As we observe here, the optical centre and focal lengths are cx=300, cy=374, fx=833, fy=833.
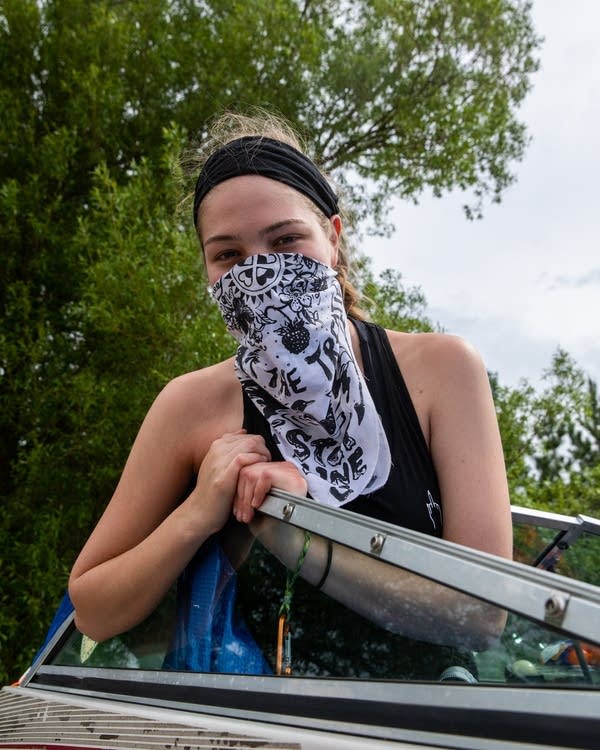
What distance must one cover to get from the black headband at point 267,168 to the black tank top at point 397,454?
427 mm

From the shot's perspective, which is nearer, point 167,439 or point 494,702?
point 494,702

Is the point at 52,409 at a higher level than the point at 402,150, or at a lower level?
lower

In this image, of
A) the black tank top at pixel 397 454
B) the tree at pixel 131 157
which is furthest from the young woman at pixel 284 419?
the tree at pixel 131 157

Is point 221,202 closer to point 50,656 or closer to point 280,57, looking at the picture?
Result: point 50,656

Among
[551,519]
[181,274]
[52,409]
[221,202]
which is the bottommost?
[551,519]

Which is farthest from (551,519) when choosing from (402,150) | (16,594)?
(402,150)

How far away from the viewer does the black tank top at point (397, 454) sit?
1713mm

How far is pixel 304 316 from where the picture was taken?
191 centimetres

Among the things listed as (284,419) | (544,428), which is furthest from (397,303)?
(284,419)

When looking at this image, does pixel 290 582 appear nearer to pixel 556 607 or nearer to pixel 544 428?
pixel 556 607

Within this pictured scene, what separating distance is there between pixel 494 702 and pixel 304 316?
1.06m

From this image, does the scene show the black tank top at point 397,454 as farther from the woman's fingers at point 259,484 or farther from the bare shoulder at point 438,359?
the woman's fingers at point 259,484

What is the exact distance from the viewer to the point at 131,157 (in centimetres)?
813

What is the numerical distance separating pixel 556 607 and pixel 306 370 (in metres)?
0.94
